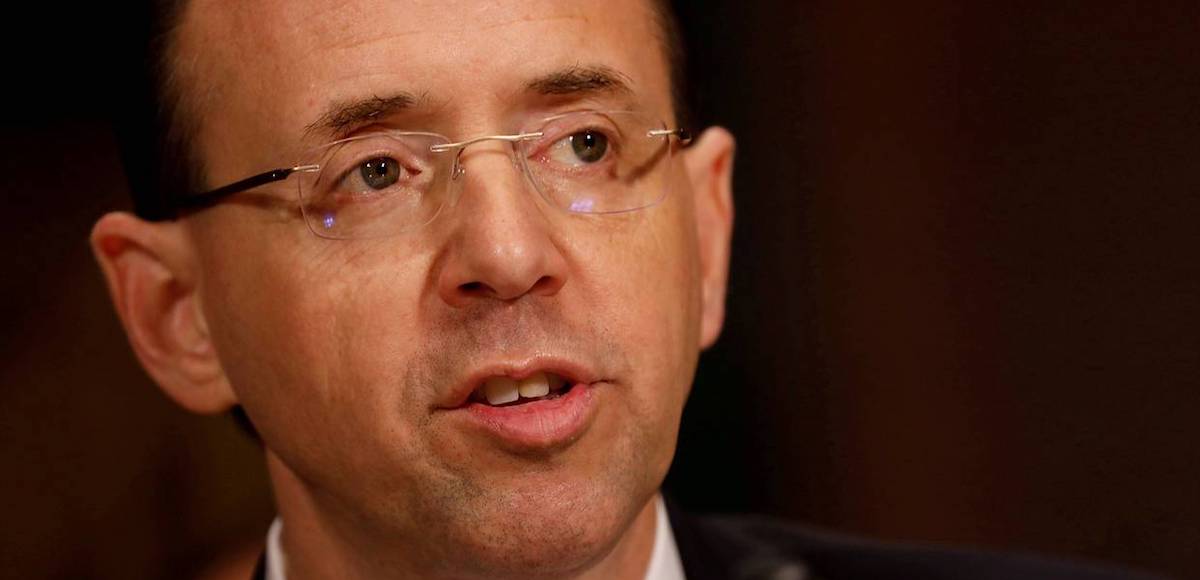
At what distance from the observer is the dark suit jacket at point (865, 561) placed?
7.75 ft

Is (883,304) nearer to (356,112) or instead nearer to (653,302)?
(653,302)

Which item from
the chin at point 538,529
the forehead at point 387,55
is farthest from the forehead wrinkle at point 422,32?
the chin at point 538,529

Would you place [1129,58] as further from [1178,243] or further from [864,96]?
[864,96]

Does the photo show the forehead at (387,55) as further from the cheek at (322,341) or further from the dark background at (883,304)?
the dark background at (883,304)

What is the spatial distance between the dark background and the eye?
0.74m

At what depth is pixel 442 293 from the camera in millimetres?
1719

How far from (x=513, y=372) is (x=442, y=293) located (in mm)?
136

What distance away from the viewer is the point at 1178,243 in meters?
2.49

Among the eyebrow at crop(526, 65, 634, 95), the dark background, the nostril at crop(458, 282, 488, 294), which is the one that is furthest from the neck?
the dark background

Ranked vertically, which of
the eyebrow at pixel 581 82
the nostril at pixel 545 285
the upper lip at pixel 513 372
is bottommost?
the upper lip at pixel 513 372

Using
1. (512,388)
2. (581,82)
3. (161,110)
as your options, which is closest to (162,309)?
(161,110)

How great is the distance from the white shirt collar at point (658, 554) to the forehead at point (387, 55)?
0.66m

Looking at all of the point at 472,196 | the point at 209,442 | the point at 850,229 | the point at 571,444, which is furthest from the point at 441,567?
the point at 850,229

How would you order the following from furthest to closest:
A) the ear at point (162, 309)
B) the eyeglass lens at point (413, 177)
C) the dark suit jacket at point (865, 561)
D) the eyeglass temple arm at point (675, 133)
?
the dark suit jacket at point (865, 561)
the ear at point (162, 309)
the eyeglass temple arm at point (675, 133)
the eyeglass lens at point (413, 177)
